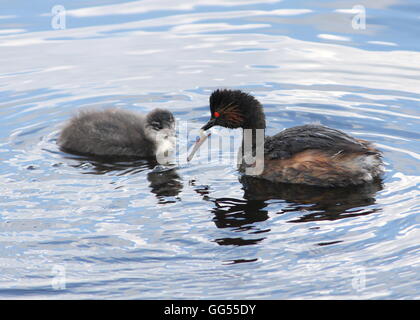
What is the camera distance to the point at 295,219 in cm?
795

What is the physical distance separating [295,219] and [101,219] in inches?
72.7

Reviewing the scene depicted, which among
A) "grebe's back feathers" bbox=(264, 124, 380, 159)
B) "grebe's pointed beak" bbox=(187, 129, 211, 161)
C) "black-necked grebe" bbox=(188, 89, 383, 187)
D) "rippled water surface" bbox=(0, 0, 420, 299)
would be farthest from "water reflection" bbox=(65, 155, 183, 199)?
"grebe's back feathers" bbox=(264, 124, 380, 159)

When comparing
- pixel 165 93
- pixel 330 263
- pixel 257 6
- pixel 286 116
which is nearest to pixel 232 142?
pixel 286 116

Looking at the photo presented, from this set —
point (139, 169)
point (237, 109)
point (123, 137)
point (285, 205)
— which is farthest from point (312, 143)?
point (123, 137)

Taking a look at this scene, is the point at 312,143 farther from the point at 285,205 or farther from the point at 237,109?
the point at 237,109

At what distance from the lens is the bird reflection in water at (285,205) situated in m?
7.82

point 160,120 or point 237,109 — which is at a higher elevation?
point 237,109

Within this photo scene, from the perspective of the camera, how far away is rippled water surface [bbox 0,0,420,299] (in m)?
6.89

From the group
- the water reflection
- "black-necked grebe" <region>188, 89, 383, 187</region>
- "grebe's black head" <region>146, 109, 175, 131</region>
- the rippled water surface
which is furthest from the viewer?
"grebe's black head" <region>146, 109, 175, 131</region>

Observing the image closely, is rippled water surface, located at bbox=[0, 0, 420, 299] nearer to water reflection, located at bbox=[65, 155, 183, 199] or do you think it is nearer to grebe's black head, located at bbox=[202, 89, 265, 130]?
water reflection, located at bbox=[65, 155, 183, 199]

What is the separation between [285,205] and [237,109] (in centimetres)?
171

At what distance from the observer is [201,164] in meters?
9.66

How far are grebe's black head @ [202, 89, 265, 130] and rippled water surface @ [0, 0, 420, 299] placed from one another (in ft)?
1.74

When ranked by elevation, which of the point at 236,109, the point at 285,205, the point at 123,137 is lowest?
the point at 285,205
